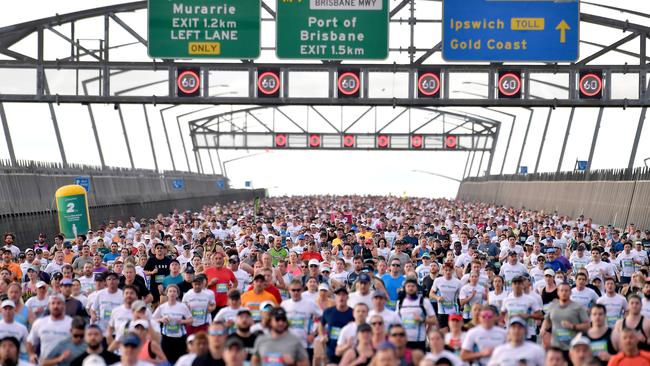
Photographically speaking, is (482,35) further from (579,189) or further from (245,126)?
(245,126)

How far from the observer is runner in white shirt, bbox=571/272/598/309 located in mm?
14828

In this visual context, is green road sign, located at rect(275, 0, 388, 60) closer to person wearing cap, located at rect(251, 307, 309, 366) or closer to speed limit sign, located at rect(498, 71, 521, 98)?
speed limit sign, located at rect(498, 71, 521, 98)

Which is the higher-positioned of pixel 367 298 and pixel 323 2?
pixel 323 2

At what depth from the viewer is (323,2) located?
25203 mm

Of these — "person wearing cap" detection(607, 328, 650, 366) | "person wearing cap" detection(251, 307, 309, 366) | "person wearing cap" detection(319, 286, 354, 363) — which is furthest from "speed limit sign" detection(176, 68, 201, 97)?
"person wearing cap" detection(607, 328, 650, 366)

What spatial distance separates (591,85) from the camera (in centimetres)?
2634

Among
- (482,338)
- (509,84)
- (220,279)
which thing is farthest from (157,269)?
(509,84)

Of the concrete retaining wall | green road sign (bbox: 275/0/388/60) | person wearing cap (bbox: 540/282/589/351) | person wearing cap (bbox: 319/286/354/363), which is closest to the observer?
person wearing cap (bbox: 319/286/354/363)

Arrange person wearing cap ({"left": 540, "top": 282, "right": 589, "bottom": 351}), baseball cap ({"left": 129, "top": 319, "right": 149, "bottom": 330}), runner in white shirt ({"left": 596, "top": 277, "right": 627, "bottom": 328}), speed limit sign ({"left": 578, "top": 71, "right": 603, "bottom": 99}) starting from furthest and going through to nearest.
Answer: speed limit sign ({"left": 578, "top": 71, "right": 603, "bottom": 99})
runner in white shirt ({"left": 596, "top": 277, "right": 627, "bottom": 328})
person wearing cap ({"left": 540, "top": 282, "right": 589, "bottom": 351})
baseball cap ({"left": 129, "top": 319, "right": 149, "bottom": 330})

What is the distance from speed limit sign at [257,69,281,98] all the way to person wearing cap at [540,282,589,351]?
14.1 metres

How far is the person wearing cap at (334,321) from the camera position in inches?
491

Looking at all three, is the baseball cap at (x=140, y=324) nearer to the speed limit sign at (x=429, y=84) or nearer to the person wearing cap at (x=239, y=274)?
the person wearing cap at (x=239, y=274)

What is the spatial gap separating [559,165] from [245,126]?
34904 millimetres

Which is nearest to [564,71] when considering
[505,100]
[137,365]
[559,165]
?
[505,100]
